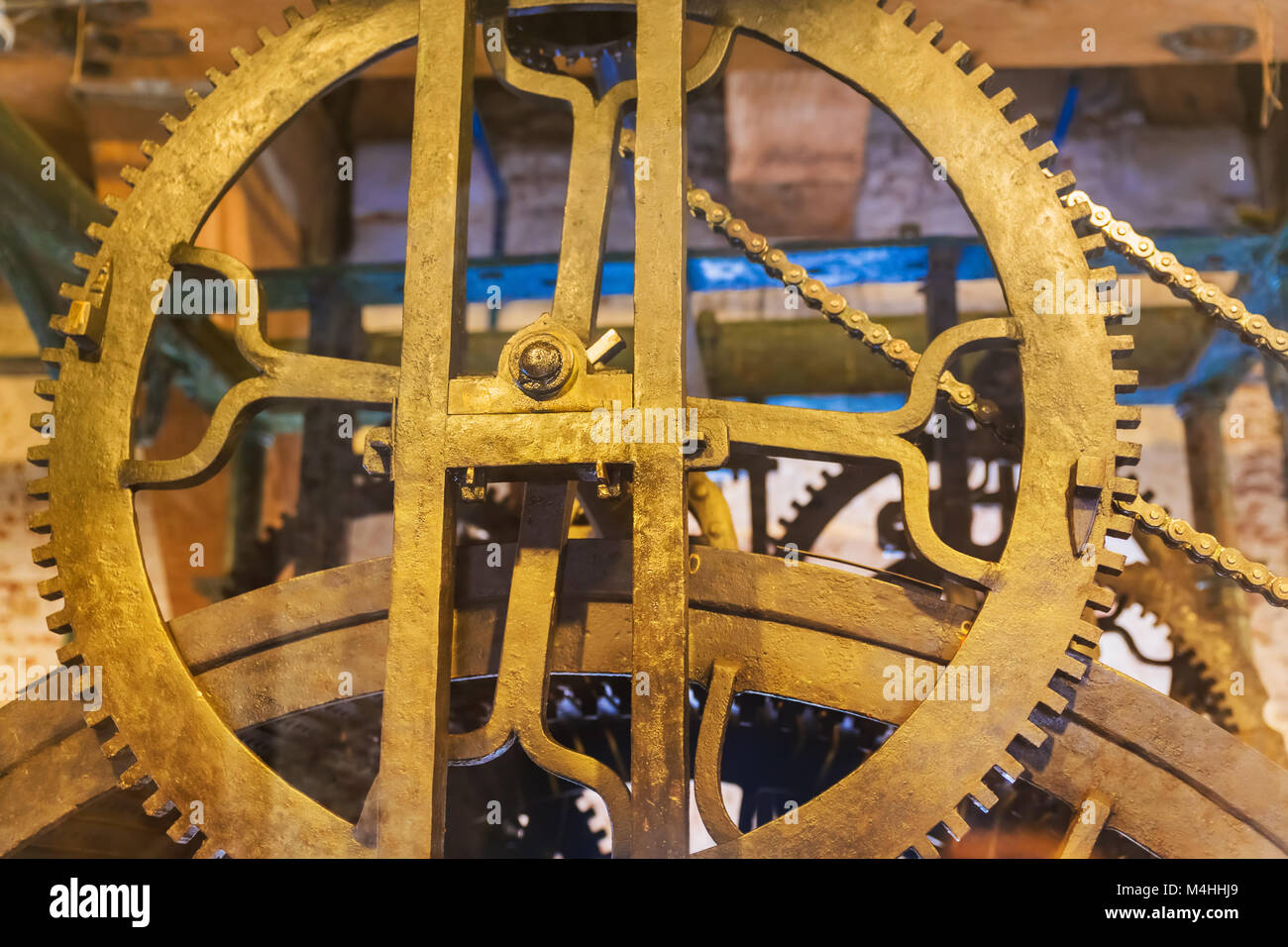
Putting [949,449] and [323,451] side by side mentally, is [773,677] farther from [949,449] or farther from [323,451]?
[323,451]

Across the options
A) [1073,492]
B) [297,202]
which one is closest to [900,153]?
[297,202]

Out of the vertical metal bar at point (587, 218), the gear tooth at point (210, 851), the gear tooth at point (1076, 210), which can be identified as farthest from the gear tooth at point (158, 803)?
the gear tooth at point (1076, 210)

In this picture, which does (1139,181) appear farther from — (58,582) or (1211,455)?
(58,582)

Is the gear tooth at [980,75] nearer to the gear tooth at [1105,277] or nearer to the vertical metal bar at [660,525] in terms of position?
the gear tooth at [1105,277]

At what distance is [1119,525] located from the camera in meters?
2.15

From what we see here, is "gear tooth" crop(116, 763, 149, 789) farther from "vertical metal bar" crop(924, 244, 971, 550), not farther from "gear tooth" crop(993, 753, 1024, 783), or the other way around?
"vertical metal bar" crop(924, 244, 971, 550)

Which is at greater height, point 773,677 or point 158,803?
point 773,677

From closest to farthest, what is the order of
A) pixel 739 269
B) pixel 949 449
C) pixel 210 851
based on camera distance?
pixel 210 851 → pixel 949 449 → pixel 739 269

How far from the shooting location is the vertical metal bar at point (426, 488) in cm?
206

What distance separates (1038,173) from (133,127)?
352 centimetres

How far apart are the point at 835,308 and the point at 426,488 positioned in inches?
38.9

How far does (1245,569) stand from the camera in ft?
7.15

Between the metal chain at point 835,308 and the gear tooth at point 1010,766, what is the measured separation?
71cm

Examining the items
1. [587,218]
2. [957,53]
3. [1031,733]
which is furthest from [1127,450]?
[587,218]
